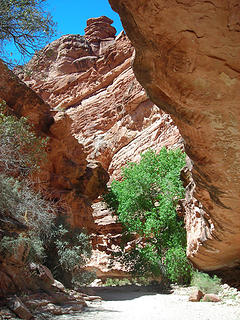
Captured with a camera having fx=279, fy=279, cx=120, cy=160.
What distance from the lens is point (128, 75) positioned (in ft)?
103

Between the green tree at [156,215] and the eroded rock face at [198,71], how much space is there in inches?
262

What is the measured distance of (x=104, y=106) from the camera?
109 ft

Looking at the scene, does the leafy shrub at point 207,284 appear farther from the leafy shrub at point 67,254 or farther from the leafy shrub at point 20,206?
the leafy shrub at point 20,206

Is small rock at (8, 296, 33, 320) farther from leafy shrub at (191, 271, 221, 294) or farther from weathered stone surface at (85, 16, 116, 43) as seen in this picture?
weathered stone surface at (85, 16, 116, 43)

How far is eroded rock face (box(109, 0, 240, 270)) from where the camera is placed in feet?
10.1

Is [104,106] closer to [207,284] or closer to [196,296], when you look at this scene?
[207,284]

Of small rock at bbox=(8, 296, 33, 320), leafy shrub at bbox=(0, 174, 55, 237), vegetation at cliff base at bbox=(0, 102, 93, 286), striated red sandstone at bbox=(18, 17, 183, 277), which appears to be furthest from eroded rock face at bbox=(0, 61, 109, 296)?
small rock at bbox=(8, 296, 33, 320)

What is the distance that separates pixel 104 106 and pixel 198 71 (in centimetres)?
3006

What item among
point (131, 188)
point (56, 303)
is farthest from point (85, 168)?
point (56, 303)

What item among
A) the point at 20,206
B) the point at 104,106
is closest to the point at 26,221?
the point at 20,206

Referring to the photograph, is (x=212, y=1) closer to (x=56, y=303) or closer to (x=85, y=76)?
(x=56, y=303)

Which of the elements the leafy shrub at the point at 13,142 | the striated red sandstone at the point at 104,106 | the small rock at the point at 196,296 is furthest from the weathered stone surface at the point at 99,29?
the small rock at the point at 196,296

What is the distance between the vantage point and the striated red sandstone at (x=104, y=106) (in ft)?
74.4

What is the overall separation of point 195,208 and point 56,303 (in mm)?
5192
